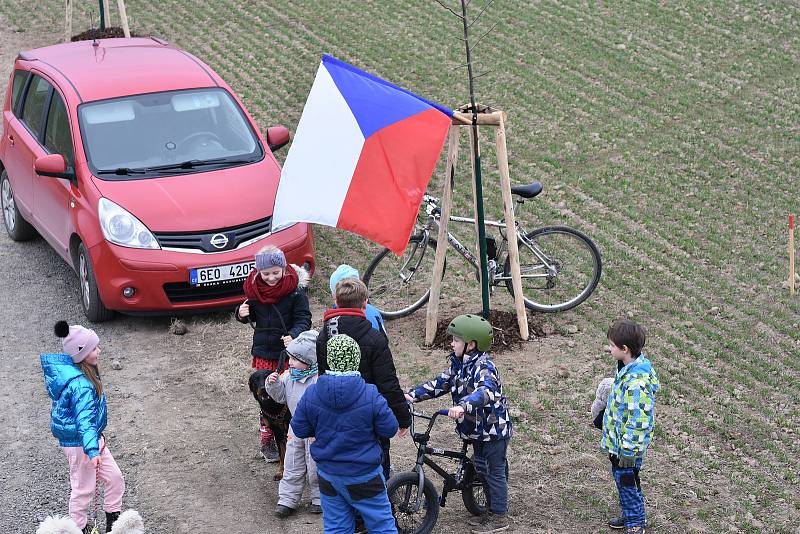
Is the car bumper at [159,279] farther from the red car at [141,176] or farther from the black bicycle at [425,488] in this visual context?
the black bicycle at [425,488]

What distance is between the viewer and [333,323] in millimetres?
6188

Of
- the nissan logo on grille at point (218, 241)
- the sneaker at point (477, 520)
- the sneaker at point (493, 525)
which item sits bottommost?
the sneaker at point (477, 520)

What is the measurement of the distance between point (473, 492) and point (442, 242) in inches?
108

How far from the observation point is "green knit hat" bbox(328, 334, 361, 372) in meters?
5.52

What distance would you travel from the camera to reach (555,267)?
30.6ft

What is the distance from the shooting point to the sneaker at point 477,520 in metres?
6.61

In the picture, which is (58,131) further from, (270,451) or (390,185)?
(270,451)

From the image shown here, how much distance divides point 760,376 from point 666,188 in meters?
3.92

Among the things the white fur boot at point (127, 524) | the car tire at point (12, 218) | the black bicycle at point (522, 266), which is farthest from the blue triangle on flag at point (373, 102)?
the car tire at point (12, 218)

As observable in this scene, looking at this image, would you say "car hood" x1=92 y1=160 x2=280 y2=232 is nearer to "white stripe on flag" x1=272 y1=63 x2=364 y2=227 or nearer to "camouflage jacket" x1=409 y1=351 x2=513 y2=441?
"white stripe on flag" x1=272 y1=63 x2=364 y2=227

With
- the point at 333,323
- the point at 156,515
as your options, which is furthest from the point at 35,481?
the point at 333,323

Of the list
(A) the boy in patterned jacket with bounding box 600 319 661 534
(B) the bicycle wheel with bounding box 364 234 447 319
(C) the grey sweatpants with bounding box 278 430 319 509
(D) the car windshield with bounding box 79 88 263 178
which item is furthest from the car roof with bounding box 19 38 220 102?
(A) the boy in patterned jacket with bounding box 600 319 661 534

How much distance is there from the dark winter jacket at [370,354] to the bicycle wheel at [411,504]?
401 millimetres

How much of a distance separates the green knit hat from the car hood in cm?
405
